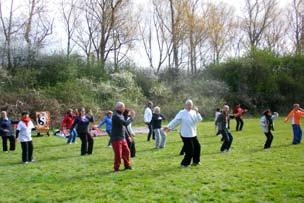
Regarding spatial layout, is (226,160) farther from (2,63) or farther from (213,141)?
(2,63)

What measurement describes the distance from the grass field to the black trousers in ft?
0.97

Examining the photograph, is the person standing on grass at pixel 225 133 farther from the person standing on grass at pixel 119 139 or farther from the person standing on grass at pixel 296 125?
the person standing on grass at pixel 119 139

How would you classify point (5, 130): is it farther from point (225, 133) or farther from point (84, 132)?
point (225, 133)

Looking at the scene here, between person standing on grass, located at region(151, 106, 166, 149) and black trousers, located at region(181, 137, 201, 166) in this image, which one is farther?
person standing on grass, located at region(151, 106, 166, 149)

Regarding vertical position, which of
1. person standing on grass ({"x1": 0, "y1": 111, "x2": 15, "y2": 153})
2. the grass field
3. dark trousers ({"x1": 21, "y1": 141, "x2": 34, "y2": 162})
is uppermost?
person standing on grass ({"x1": 0, "y1": 111, "x2": 15, "y2": 153})

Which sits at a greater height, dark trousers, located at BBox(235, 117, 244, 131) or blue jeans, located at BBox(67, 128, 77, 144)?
dark trousers, located at BBox(235, 117, 244, 131)

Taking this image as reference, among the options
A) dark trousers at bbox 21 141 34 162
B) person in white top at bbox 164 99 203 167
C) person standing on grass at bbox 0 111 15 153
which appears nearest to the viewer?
person in white top at bbox 164 99 203 167

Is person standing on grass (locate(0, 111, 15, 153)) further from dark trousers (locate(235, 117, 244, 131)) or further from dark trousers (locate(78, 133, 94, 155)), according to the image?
dark trousers (locate(235, 117, 244, 131))

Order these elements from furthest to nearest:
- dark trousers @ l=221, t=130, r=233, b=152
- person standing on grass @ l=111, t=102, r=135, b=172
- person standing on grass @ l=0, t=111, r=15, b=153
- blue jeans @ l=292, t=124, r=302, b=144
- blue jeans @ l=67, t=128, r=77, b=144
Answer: blue jeans @ l=67, t=128, r=77, b=144, blue jeans @ l=292, t=124, r=302, b=144, person standing on grass @ l=0, t=111, r=15, b=153, dark trousers @ l=221, t=130, r=233, b=152, person standing on grass @ l=111, t=102, r=135, b=172

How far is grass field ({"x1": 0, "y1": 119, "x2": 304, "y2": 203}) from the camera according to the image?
8.11m

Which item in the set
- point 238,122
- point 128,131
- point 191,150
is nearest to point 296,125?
point 238,122

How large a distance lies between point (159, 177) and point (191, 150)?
64.3 inches

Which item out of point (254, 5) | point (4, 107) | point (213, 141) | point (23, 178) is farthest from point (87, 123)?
point (254, 5)

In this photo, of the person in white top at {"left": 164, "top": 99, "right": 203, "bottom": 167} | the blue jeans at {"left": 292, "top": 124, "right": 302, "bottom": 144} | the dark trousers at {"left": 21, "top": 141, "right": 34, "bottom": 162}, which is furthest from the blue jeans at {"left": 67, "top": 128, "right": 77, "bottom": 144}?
the blue jeans at {"left": 292, "top": 124, "right": 302, "bottom": 144}
